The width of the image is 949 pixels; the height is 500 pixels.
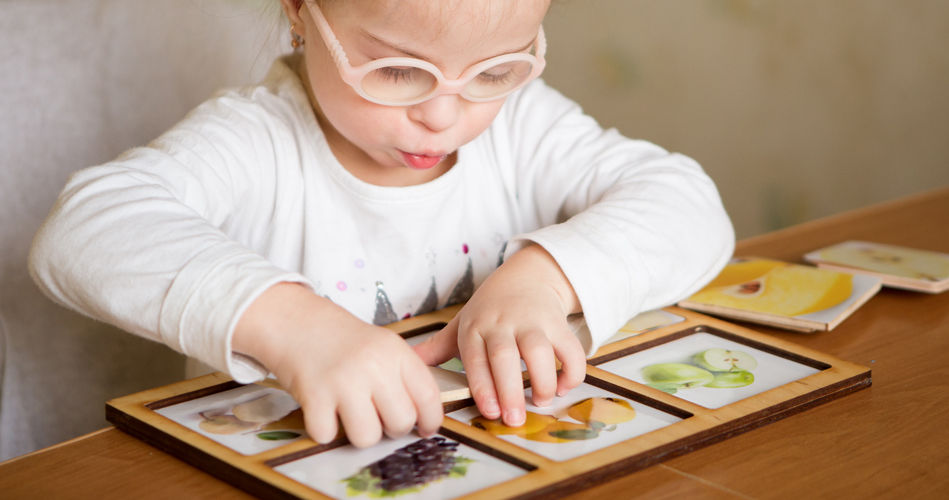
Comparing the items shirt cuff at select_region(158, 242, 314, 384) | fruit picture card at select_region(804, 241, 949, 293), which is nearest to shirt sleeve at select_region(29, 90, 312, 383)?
shirt cuff at select_region(158, 242, 314, 384)

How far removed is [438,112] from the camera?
0.60 meters

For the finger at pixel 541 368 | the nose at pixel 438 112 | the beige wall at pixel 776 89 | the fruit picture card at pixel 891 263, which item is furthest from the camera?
the beige wall at pixel 776 89

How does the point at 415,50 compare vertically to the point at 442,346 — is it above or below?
above

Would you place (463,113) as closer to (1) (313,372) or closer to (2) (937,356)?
(1) (313,372)

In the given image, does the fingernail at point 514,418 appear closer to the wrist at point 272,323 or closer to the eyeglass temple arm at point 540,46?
the wrist at point 272,323

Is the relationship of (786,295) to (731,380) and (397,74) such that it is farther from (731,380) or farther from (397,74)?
(397,74)

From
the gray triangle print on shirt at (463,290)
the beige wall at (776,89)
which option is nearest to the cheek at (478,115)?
the gray triangle print on shirt at (463,290)

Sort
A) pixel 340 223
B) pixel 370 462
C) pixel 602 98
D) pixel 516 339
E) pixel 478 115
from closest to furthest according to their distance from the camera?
pixel 370 462, pixel 516 339, pixel 478 115, pixel 340 223, pixel 602 98

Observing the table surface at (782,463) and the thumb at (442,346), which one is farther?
the thumb at (442,346)

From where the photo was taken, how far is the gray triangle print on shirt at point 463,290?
2.71 feet

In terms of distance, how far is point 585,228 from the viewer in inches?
25.5

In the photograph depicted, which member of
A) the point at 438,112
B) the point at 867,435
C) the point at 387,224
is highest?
the point at 438,112

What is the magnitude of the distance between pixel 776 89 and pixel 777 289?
3.92 ft

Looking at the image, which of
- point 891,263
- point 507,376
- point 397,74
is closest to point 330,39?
point 397,74
